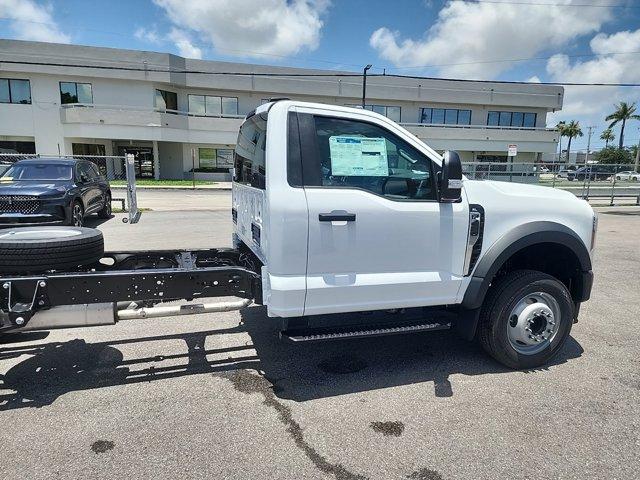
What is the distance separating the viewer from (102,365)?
12.7 ft

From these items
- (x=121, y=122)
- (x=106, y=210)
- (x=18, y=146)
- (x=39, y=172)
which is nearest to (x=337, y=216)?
(x=39, y=172)

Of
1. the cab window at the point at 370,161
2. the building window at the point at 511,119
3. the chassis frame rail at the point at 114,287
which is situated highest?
the building window at the point at 511,119

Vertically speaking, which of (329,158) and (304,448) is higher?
(329,158)

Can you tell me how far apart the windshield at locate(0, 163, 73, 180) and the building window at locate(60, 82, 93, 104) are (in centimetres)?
2508

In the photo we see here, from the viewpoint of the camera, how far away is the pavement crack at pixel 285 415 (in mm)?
2588

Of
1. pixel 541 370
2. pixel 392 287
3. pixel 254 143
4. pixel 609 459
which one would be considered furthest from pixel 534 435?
pixel 254 143

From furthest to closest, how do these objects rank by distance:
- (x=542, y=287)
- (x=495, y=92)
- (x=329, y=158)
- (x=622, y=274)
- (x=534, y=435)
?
(x=495, y=92)
(x=622, y=274)
(x=542, y=287)
(x=329, y=158)
(x=534, y=435)

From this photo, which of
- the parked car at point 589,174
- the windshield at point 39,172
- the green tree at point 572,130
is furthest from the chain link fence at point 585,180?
the green tree at point 572,130

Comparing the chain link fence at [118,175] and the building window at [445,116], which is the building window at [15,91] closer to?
the chain link fence at [118,175]

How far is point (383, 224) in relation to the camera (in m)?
3.28

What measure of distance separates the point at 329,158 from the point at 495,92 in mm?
41401

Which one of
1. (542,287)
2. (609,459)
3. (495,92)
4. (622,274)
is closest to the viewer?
(609,459)

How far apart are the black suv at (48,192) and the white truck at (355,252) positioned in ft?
21.7

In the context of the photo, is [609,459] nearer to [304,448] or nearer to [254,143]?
[304,448]
